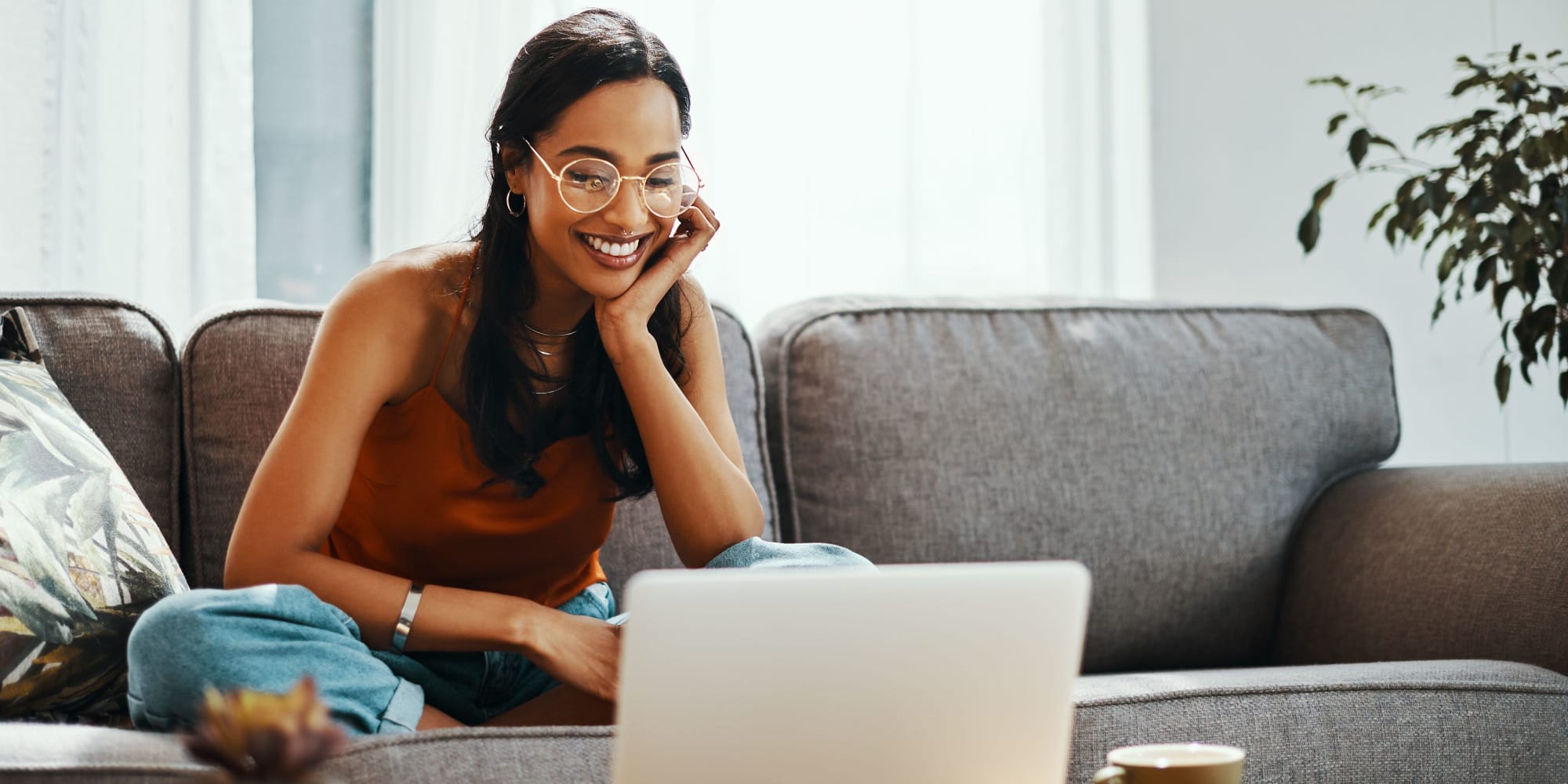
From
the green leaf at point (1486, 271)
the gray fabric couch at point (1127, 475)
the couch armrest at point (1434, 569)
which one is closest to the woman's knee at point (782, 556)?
the gray fabric couch at point (1127, 475)

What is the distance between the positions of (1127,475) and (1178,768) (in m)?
1.11

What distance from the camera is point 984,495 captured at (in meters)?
1.79

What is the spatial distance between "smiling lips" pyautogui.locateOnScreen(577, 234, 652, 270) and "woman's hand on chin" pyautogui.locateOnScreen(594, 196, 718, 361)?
0.17ft

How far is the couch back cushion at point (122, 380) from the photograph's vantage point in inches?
60.0

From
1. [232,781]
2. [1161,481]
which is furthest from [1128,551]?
[232,781]

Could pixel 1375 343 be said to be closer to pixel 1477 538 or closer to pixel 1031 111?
pixel 1477 538

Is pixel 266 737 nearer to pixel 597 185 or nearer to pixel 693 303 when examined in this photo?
pixel 597 185

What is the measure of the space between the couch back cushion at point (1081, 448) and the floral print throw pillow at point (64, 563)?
0.83 meters

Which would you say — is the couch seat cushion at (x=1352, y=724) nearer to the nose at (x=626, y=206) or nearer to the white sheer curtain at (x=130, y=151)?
the nose at (x=626, y=206)

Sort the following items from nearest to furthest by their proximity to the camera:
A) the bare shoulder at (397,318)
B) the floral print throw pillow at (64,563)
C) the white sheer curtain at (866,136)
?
the floral print throw pillow at (64,563) < the bare shoulder at (397,318) < the white sheer curtain at (866,136)

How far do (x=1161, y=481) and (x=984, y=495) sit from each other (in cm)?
27

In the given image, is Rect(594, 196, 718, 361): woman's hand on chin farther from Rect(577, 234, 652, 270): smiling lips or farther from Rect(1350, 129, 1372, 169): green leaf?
Rect(1350, 129, 1372, 169): green leaf

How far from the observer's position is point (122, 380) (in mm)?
1550

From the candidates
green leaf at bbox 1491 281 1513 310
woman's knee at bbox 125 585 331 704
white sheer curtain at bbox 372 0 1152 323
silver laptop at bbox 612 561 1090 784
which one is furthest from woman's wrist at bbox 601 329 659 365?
green leaf at bbox 1491 281 1513 310
